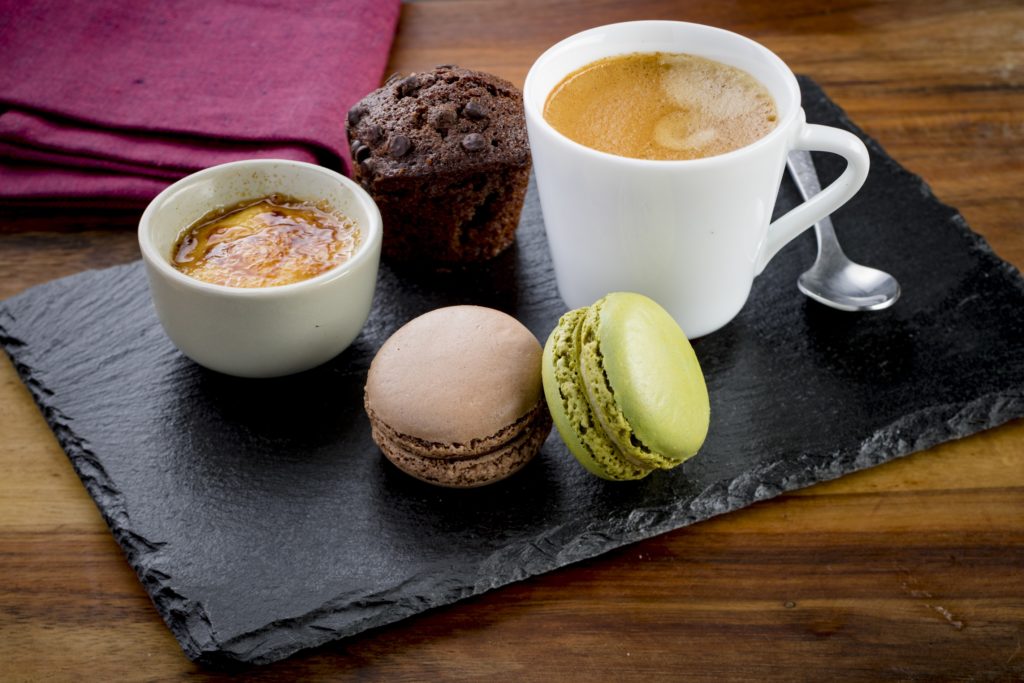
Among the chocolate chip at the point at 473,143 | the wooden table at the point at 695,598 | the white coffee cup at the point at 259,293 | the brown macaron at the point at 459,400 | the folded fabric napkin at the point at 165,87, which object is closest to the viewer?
the wooden table at the point at 695,598

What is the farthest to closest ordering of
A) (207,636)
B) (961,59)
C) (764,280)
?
(961,59), (764,280), (207,636)

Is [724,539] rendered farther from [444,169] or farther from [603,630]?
[444,169]

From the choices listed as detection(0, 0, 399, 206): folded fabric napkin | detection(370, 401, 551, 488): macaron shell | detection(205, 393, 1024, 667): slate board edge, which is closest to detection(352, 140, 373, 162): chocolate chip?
detection(0, 0, 399, 206): folded fabric napkin

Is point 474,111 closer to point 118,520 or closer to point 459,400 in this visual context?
point 459,400

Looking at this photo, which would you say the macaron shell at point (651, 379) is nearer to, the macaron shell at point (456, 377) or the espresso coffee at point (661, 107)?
the macaron shell at point (456, 377)

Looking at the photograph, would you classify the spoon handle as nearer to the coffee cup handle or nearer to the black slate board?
the black slate board

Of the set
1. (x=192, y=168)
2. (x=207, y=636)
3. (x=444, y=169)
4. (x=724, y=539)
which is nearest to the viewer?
(x=207, y=636)

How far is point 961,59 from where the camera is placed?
2453mm

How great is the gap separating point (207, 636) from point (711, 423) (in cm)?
76

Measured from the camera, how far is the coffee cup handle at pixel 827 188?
1.51m

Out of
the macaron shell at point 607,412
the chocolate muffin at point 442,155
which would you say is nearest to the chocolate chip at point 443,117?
the chocolate muffin at point 442,155

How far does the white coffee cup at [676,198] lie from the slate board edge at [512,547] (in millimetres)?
317

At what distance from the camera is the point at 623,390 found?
1.27m

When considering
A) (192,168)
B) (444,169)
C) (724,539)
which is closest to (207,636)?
(724,539)
